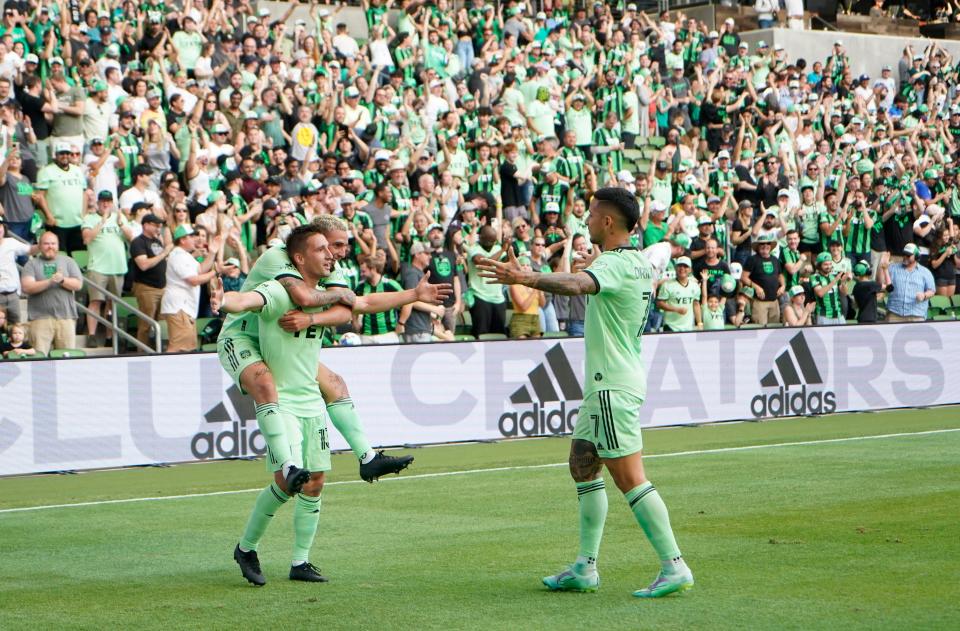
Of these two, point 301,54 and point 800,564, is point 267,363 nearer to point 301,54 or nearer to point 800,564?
point 800,564

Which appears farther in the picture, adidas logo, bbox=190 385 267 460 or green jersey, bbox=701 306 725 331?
green jersey, bbox=701 306 725 331

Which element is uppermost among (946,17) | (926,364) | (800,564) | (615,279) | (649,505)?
(946,17)

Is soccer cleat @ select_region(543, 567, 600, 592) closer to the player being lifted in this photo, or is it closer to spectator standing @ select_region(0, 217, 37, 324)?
the player being lifted

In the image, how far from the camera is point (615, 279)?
766 centimetres

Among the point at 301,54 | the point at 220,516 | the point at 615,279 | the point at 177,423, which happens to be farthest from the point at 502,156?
the point at 615,279

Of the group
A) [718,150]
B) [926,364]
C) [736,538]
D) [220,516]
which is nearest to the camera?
[736,538]

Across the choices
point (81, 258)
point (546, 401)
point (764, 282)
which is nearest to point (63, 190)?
point (81, 258)

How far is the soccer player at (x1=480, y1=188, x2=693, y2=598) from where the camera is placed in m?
7.63

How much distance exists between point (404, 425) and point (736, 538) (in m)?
7.79

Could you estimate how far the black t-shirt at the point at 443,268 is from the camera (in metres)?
19.2

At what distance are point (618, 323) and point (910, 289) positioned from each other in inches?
681

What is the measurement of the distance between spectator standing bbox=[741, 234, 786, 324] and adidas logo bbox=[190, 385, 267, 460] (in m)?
9.93

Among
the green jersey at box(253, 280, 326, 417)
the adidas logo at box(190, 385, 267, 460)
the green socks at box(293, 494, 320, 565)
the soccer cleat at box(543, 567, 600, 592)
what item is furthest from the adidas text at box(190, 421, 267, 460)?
the soccer cleat at box(543, 567, 600, 592)

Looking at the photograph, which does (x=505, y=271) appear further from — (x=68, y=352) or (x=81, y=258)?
(x=81, y=258)
